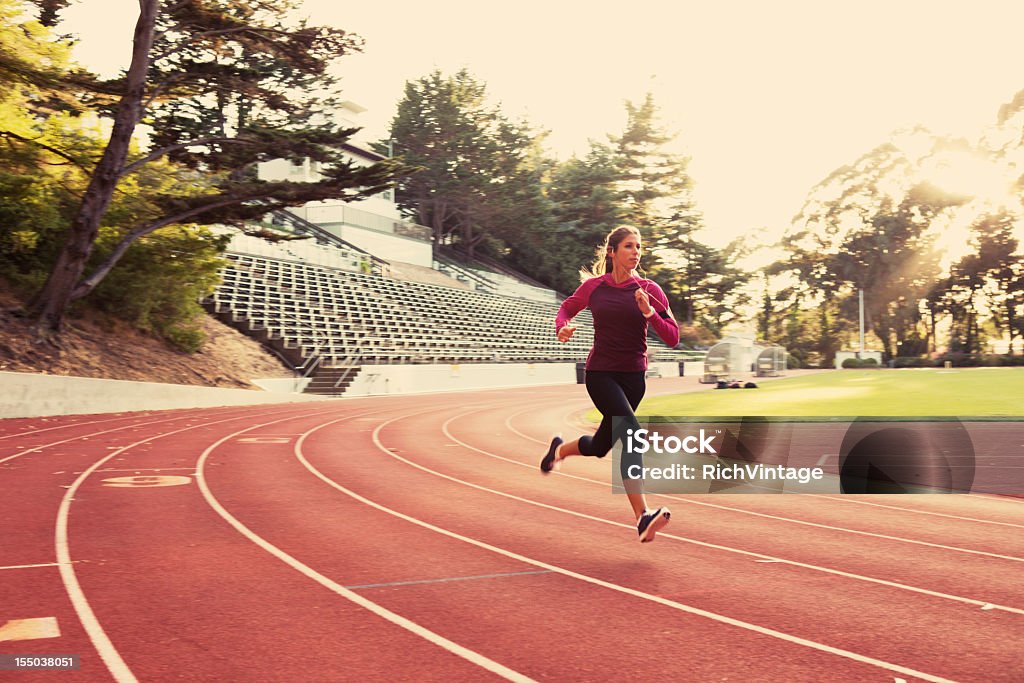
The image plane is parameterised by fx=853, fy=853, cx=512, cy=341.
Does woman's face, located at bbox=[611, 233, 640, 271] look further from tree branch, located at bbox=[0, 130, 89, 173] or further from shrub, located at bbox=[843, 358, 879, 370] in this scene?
shrub, located at bbox=[843, 358, 879, 370]

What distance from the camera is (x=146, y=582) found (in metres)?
5.47

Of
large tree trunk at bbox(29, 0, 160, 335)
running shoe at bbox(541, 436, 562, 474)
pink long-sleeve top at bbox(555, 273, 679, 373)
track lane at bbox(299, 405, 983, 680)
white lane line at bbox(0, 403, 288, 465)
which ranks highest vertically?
large tree trunk at bbox(29, 0, 160, 335)

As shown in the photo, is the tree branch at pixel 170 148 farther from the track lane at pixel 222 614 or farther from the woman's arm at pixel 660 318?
the woman's arm at pixel 660 318

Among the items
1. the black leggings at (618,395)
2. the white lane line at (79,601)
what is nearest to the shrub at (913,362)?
the black leggings at (618,395)


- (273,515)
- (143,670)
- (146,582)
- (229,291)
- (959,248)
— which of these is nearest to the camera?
(143,670)

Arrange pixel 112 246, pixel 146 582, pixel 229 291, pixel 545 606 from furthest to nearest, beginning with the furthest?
pixel 229 291 < pixel 112 246 < pixel 146 582 < pixel 545 606

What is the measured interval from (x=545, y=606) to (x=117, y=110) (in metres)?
22.7

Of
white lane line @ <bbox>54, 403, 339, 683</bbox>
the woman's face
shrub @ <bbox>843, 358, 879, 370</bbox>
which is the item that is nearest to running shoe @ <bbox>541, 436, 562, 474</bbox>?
the woman's face

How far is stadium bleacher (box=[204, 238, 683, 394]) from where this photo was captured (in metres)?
33.4

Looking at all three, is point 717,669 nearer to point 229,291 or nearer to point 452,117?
point 229,291

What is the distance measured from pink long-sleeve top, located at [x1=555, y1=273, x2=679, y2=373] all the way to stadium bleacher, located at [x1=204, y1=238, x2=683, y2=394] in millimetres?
26267

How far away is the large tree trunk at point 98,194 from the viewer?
2245cm

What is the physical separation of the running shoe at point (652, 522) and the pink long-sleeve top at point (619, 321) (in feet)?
3.25

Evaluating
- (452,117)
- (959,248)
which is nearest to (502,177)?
(452,117)
